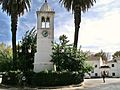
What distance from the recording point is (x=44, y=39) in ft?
122

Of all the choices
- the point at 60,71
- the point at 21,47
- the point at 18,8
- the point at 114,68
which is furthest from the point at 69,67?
the point at 114,68

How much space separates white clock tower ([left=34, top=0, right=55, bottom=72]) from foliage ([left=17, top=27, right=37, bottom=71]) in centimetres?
262

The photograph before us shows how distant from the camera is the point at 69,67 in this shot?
36.4 metres

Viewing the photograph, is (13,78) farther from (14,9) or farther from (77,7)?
(77,7)

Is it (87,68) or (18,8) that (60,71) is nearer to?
(87,68)

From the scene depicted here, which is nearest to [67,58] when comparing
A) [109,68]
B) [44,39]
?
[44,39]

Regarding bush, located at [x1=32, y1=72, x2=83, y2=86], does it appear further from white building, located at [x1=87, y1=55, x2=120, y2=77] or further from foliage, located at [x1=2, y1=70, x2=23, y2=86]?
white building, located at [x1=87, y1=55, x2=120, y2=77]

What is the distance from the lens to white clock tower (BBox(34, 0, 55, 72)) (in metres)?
36.3

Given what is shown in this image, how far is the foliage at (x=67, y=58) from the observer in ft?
118

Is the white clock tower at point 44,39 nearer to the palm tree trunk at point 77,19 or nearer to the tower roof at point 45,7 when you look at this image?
the tower roof at point 45,7

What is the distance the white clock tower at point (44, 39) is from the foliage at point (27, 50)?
2625 millimetres

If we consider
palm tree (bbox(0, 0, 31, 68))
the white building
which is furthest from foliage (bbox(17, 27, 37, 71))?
the white building

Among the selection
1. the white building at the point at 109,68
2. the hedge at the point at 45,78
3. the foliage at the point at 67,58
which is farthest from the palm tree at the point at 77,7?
the white building at the point at 109,68

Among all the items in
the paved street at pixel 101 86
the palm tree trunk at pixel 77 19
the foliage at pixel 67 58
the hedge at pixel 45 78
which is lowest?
the paved street at pixel 101 86
